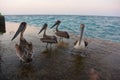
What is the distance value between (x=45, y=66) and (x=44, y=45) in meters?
3.66

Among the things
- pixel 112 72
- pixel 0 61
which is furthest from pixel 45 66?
pixel 112 72

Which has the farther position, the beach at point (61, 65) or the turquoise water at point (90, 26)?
the turquoise water at point (90, 26)

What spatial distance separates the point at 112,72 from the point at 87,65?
1089 mm

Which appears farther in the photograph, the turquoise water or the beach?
the turquoise water

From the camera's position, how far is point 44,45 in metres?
12.0

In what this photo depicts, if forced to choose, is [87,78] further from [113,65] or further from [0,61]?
[0,61]

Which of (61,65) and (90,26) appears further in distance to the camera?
(90,26)

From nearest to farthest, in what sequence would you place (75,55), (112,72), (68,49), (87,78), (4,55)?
1. (87,78)
2. (112,72)
3. (4,55)
4. (75,55)
5. (68,49)

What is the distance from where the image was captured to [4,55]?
31.1 ft

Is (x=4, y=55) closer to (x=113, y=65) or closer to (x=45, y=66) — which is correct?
(x=45, y=66)

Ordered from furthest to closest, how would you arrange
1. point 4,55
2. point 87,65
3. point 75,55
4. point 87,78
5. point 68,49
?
point 68,49 < point 75,55 < point 4,55 < point 87,65 < point 87,78

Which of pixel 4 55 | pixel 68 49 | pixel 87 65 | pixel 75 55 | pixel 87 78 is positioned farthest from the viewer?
pixel 68 49

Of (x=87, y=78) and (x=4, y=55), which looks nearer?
(x=87, y=78)

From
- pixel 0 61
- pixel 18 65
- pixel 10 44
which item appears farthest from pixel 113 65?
pixel 10 44
